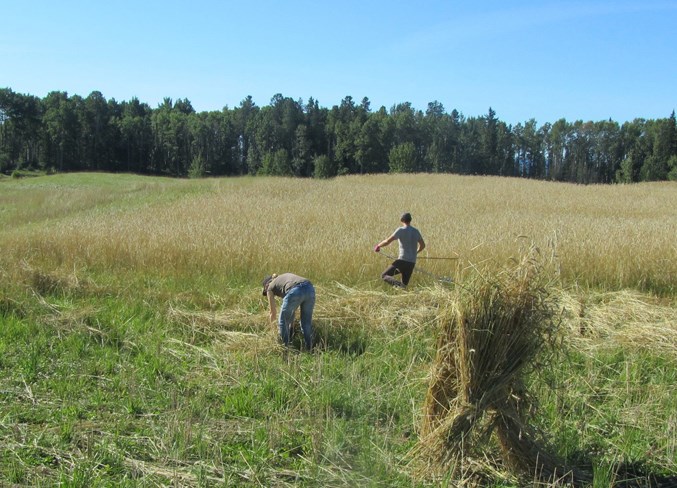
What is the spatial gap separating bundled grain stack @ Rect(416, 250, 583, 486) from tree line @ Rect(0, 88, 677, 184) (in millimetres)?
59836

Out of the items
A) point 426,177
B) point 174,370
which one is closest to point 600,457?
point 174,370

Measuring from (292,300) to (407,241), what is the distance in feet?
11.6

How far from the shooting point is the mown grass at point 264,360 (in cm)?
418

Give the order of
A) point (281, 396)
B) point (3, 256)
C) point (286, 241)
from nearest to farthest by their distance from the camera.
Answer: point (281, 396) < point (3, 256) < point (286, 241)

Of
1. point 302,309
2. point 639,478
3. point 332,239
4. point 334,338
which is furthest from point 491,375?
point 332,239

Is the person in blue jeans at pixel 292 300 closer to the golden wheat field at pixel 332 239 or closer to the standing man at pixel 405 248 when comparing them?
the golden wheat field at pixel 332 239

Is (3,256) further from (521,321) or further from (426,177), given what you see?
(426,177)

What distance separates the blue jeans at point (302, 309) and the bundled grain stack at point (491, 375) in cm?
303

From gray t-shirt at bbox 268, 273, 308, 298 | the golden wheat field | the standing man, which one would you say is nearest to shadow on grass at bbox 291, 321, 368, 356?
gray t-shirt at bbox 268, 273, 308, 298

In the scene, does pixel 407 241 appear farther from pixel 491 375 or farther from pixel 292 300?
pixel 491 375

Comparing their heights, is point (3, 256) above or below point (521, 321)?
below

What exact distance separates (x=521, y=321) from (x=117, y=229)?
13363mm

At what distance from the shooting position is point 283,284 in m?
6.91

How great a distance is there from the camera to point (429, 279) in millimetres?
10758
